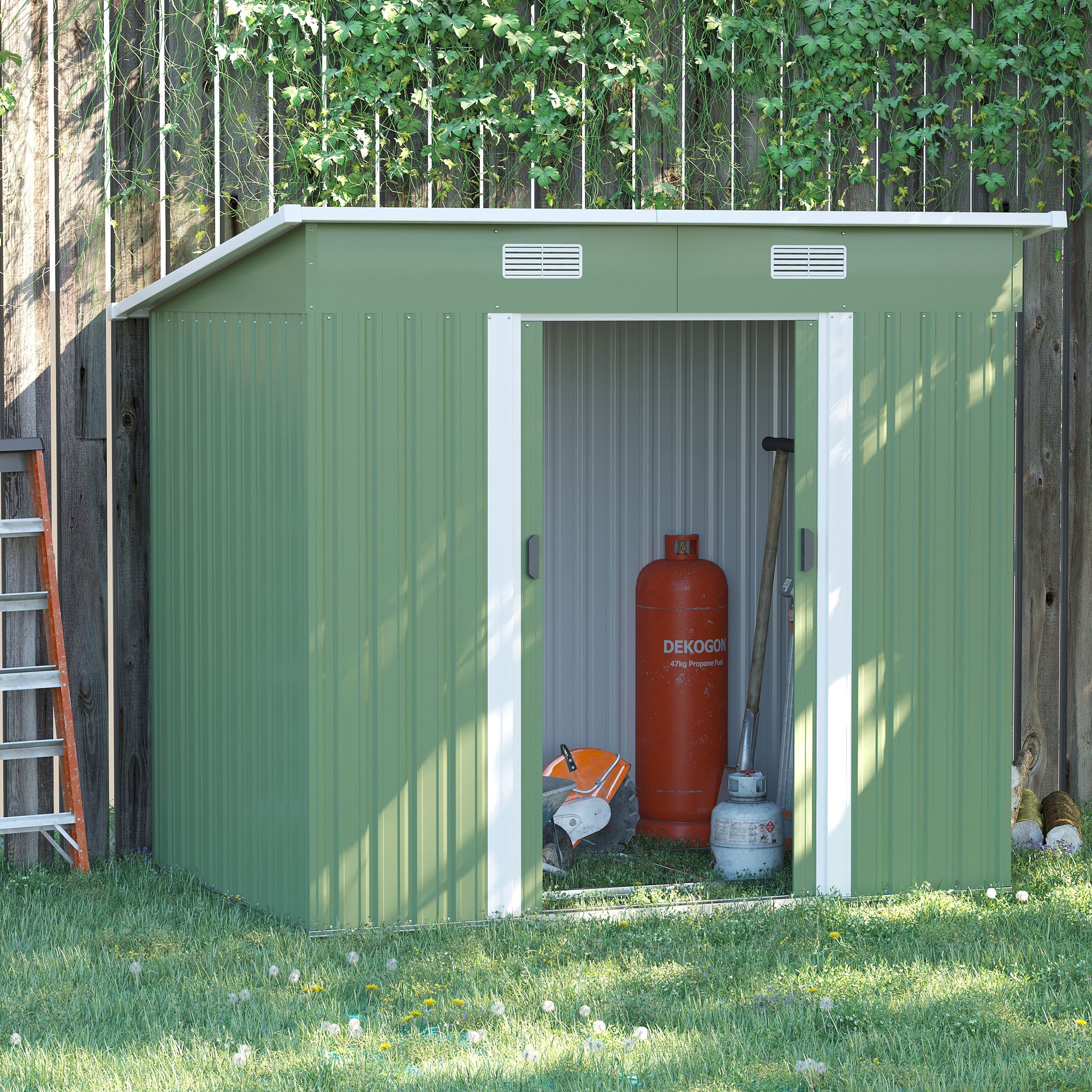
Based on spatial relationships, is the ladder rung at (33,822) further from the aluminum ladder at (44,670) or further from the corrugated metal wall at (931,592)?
the corrugated metal wall at (931,592)

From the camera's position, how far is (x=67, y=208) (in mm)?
5445

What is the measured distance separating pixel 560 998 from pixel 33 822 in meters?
2.12

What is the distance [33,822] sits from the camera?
16.8 feet

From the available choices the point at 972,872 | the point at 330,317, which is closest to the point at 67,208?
the point at 330,317

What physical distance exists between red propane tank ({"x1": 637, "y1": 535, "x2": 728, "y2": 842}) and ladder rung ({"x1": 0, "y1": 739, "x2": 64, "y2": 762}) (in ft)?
7.04

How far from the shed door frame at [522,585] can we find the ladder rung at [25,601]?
1676mm

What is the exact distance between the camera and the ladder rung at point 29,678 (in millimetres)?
5160

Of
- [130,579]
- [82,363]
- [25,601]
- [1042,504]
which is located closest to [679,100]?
[1042,504]

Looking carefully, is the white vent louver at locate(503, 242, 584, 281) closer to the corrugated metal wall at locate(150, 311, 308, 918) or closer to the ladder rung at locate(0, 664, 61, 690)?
the corrugated metal wall at locate(150, 311, 308, 918)

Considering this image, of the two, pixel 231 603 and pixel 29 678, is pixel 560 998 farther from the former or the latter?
pixel 29 678

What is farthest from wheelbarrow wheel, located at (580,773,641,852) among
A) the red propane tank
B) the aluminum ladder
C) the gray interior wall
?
the aluminum ladder

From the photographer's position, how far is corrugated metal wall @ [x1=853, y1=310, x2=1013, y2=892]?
16.0ft

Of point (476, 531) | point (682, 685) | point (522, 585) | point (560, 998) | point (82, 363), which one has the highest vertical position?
point (82, 363)

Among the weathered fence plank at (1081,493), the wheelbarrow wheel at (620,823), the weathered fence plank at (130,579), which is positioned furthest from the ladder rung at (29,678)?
the weathered fence plank at (1081,493)
